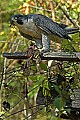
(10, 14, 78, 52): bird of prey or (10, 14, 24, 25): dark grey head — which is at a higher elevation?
(10, 14, 24, 25): dark grey head

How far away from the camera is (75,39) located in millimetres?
2203

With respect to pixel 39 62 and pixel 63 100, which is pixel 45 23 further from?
pixel 63 100

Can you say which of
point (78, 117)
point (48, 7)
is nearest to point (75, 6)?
point (48, 7)

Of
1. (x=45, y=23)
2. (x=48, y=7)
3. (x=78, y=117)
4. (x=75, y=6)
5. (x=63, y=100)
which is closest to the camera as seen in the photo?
(x=63, y=100)

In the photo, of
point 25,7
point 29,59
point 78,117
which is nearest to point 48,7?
point 25,7

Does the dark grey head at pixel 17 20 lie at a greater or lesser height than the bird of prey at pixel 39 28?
greater

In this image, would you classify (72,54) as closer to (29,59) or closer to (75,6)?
(29,59)

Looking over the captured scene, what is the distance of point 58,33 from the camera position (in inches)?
92.3

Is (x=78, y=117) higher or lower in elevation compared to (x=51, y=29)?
lower

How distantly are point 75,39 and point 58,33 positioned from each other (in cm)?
17

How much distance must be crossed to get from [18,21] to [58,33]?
25cm

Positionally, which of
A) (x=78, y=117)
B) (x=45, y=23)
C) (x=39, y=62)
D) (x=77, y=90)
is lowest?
(x=78, y=117)

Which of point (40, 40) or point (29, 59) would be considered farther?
point (40, 40)

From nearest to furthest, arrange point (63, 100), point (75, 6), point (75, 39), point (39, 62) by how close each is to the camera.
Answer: point (63, 100) < point (39, 62) < point (75, 39) < point (75, 6)
